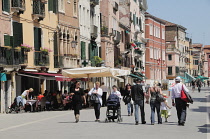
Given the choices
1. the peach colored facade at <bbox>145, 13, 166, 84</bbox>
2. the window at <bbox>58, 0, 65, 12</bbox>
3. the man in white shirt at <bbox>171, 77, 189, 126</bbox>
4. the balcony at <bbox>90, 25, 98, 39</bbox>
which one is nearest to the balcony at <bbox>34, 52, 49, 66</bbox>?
the window at <bbox>58, 0, 65, 12</bbox>

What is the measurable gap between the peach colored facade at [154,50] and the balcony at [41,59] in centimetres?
6527

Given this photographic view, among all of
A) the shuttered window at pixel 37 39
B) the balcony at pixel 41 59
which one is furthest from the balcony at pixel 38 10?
the balcony at pixel 41 59

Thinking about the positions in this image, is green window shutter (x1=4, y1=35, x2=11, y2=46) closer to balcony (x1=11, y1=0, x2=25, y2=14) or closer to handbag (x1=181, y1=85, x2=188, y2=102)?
balcony (x1=11, y1=0, x2=25, y2=14)

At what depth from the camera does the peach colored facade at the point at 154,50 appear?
4291 inches

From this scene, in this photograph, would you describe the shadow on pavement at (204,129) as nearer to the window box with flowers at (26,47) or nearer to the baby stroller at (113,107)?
the baby stroller at (113,107)

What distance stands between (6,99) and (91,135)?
19.8 meters

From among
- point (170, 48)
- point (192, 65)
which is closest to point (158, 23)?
point (170, 48)

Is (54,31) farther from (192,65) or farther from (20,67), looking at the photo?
(192,65)

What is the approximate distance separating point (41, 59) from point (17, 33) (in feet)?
15.0

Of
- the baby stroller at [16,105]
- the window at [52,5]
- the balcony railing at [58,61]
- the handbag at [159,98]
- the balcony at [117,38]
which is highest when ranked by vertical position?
the window at [52,5]

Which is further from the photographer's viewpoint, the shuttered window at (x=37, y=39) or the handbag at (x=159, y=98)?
the shuttered window at (x=37, y=39)

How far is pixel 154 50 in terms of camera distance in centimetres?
11369

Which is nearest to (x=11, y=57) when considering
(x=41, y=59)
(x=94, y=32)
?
(x=41, y=59)

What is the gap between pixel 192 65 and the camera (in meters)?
170
